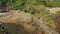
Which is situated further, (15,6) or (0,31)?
(15,6)

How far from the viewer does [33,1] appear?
85.4 feet

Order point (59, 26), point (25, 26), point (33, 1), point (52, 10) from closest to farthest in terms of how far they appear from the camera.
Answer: point (59, 26)
point (25, 26)
point (52, 10)
point (33, 1)

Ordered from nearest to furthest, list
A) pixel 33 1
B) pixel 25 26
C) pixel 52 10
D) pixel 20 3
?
1. pixel 25 26
2. pixel 52 10
3. pixel 33 1
4. pixel 20 3

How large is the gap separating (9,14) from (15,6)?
2.72 metres

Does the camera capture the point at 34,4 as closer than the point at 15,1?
Yes

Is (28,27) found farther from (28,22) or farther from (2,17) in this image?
(2,17)

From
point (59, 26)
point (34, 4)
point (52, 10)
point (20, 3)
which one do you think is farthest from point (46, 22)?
point (20, 3)

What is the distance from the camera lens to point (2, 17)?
2514 cm

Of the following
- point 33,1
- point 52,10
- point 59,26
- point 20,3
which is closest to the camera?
point 59,26

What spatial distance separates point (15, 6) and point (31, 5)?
357 centimetres

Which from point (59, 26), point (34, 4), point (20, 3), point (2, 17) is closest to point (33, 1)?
point (34, 4)

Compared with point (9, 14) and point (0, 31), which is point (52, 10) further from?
point (0, 31)

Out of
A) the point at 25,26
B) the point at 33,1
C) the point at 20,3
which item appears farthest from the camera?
the point at 20,3

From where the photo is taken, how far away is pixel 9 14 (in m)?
25.7
